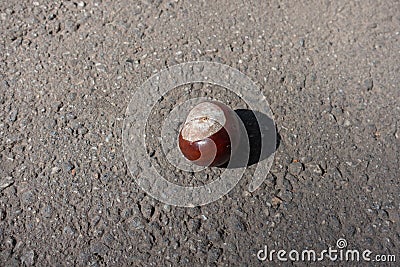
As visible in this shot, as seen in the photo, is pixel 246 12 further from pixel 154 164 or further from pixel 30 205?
pixel 30 205

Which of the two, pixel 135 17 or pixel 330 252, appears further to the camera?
pixel 135 17

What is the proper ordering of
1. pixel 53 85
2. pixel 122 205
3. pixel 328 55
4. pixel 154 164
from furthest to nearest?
pixel 328 55 → pixel 53 85 → pixel 154 164 → pixel 122 205

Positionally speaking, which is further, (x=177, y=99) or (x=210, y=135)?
(x=177, y=99)

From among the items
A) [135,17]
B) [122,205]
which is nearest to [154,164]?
[122,205]
